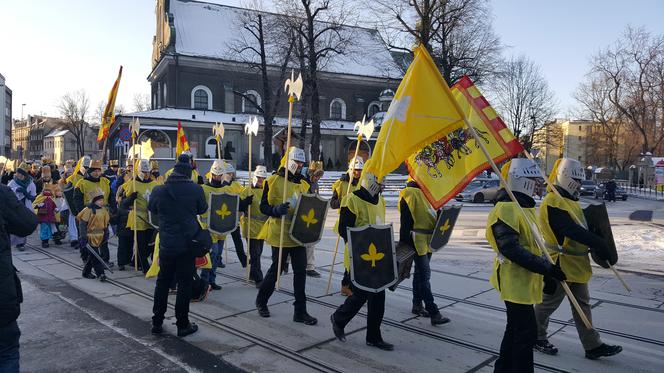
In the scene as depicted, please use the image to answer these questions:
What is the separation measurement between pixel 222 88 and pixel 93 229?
37448mm

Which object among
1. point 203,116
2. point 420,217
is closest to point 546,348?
point 420,217

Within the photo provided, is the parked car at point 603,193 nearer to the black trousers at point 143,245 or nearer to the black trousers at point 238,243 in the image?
the black trousers at point 238,243

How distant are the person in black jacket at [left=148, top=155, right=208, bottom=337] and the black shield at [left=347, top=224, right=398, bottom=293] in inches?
69.5

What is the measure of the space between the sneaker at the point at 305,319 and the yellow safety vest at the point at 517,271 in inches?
96.5

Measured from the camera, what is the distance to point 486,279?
8219mm

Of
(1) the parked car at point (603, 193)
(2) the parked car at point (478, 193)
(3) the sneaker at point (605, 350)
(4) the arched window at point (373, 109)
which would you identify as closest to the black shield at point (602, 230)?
(3) the sneaker at point (605, 350)

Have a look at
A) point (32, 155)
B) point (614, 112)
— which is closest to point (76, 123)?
point (32, 155)

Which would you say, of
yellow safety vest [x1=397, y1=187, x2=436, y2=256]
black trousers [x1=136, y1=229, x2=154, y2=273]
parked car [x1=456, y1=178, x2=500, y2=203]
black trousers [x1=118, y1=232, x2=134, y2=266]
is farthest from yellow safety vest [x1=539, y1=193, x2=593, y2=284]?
parked car [x1=456, y1=178, x2=500, y2=203]

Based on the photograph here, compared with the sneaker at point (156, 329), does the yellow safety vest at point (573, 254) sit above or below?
above

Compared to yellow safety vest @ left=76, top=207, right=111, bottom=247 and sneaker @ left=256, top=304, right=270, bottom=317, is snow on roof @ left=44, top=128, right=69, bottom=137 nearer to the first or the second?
yellow safety vest @ left=76, top=207, right=111, bottom=247

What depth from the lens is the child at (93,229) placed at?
7.96m

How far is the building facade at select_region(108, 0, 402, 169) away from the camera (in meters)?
39.6

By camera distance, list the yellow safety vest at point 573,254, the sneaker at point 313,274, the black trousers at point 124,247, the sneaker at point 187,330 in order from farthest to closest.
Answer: the black trousers at point 124,247
the sneaker at point 313,274
the sneaker at point 187,330
the yellow safety vest at point 573,254

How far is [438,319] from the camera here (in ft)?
19.0
